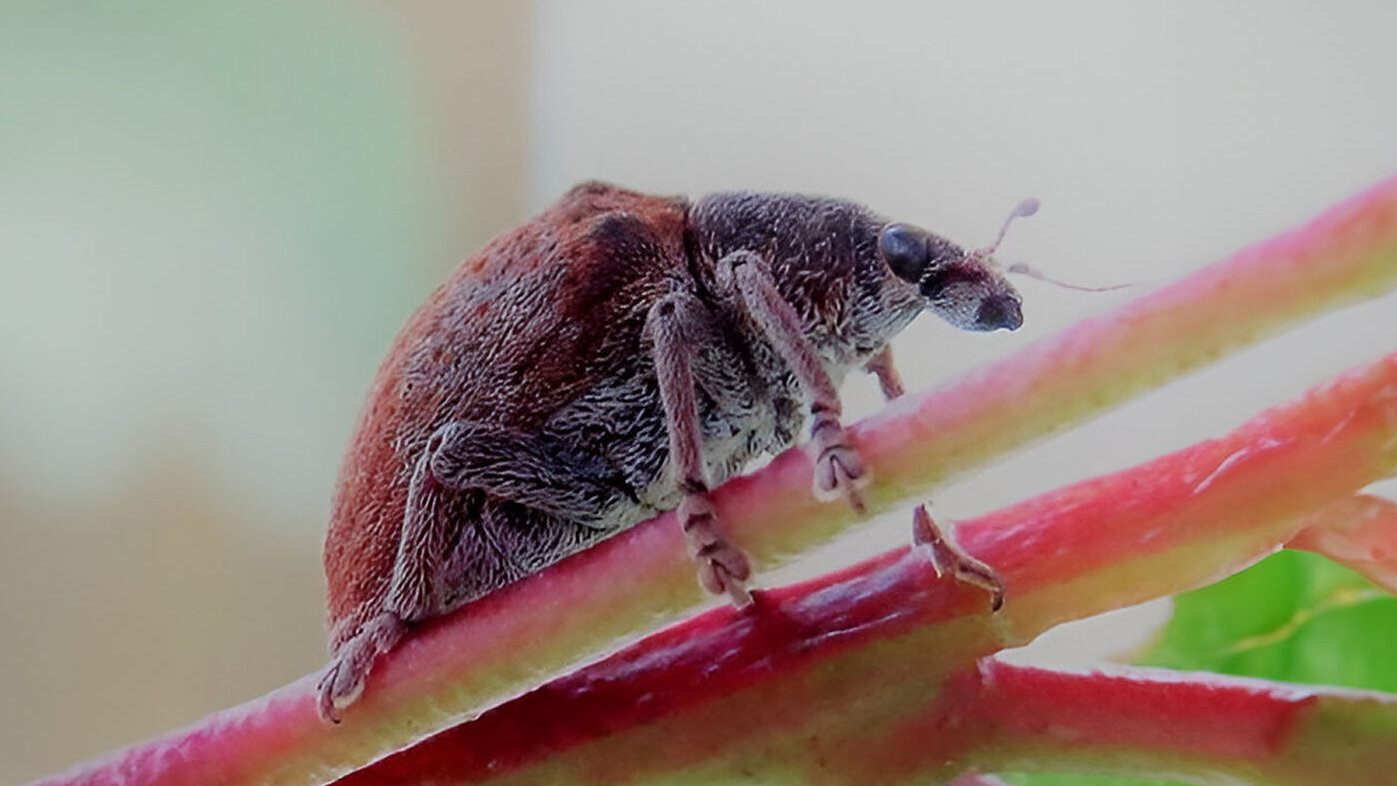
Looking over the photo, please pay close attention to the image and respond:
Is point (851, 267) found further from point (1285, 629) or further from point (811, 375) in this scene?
point (1285, 629)

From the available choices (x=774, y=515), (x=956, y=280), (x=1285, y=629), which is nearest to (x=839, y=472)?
(x=774, y=515)

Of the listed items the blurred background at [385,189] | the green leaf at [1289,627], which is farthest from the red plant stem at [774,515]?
the blurred background at [385,189]

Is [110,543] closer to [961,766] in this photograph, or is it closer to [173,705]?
[173,705]

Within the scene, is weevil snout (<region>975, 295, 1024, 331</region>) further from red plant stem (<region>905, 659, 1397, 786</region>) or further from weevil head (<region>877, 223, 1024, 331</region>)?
red plant stem (<region>905, 659, 1397, 786</region>)

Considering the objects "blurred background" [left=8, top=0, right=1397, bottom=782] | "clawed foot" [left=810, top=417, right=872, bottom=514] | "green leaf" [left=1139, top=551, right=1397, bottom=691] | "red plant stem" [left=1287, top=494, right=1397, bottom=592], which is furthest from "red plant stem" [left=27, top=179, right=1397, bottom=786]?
"blurred background" [left=8, top=0, right=1397, bottom=782]

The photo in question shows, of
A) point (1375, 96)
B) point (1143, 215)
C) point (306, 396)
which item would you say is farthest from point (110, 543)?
point (1375, 96)

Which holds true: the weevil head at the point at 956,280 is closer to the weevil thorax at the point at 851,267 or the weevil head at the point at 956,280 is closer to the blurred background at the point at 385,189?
the weevil thorax at the point at 851,267
